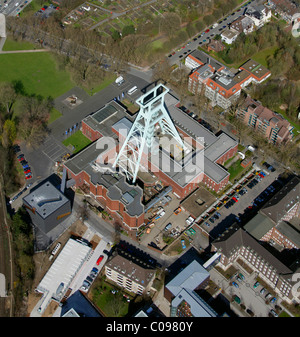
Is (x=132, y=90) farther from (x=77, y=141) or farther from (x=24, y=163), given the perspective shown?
(x=24, y=163)

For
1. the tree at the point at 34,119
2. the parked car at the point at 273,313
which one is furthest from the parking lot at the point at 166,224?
the tree at the point at 34,119

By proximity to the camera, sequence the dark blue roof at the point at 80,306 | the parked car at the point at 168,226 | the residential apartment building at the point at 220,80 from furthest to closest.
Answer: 1. the residential apartment building at the point at 220,80
2. the parked car at the point at 168,226
3. the dark blue roof at the point at 80,306

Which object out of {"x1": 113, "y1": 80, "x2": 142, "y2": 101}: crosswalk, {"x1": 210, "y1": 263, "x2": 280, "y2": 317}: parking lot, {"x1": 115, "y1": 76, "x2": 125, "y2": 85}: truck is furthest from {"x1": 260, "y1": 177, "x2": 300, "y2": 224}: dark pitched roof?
{"x1": 115, "y1": 76, "x2": 125, "y2": 85}: truck

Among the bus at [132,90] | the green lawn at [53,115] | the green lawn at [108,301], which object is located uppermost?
the bus at [132,90]

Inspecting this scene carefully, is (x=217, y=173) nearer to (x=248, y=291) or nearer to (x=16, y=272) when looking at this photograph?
(x=248, y=291)

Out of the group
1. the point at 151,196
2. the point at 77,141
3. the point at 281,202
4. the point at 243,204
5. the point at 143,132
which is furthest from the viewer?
the point at 77,141

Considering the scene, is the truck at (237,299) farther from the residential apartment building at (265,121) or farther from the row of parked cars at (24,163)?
the row of parked cars at (24,163)

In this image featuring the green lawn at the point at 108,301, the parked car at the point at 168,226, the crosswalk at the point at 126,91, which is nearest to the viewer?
the green lawn at the point at 108,301

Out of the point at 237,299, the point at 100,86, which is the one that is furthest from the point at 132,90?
the point at 237,299
